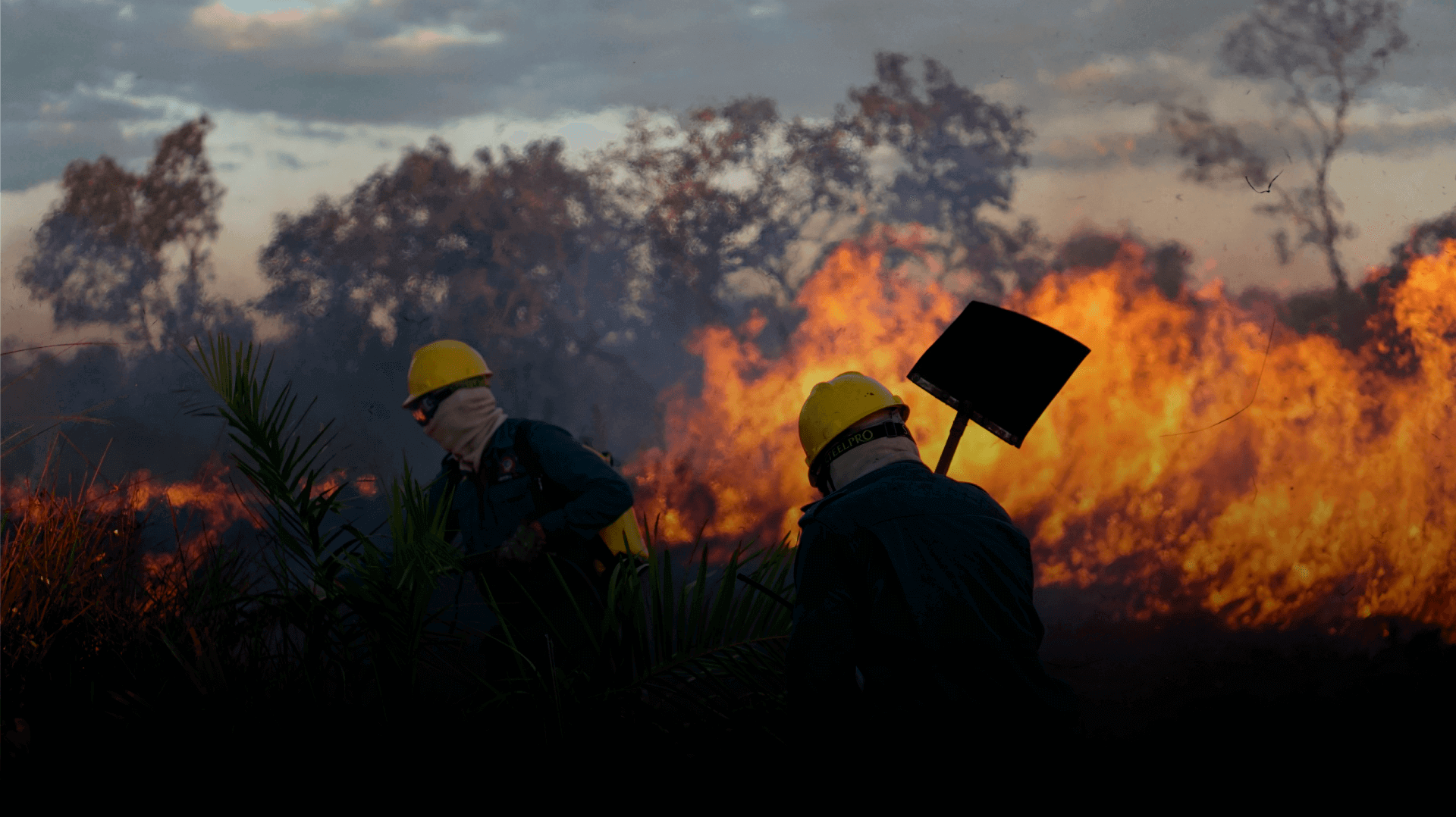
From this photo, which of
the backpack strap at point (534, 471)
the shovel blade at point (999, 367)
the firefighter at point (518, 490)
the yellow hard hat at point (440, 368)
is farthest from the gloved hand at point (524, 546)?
the shovel blade at point (999, 367)

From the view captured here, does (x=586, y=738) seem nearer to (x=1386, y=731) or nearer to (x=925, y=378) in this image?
(x=925, y=378)

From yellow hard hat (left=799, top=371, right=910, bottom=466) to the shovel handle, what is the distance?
0.99 feet

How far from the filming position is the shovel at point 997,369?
121 inches

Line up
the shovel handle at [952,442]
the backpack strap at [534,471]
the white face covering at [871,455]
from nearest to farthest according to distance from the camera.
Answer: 1. the white face covering at [871,455]
2. the shovel handle at [952,442]
3. the backpack strap at [534,471]

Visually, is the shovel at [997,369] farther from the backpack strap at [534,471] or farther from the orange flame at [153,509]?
the orange flame at [153,509]

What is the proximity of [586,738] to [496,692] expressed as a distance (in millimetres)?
329

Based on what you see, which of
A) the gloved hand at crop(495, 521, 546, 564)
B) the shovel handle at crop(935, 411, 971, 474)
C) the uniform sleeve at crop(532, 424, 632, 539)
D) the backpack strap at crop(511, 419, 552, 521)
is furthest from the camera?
the backpack strap at crop(511, 419, 552, 521)

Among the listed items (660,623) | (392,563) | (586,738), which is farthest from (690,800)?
(392,563)

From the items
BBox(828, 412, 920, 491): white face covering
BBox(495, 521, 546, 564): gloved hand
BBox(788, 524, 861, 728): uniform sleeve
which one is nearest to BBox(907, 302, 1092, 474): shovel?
BBox(828, 412, 920, 491): white face covering

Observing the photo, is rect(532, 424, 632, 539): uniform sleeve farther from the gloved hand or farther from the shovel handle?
the shovel handle

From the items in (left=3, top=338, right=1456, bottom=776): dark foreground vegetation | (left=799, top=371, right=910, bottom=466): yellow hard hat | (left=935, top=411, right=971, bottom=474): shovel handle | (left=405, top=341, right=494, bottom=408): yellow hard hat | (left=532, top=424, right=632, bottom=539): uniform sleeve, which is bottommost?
(left=3, top=338, right=1456, bottom=776): dark foreground vegetation

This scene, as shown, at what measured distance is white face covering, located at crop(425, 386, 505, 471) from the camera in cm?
416

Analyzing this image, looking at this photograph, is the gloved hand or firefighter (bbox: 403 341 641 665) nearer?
the gloved hand

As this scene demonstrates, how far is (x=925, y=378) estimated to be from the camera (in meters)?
3.27
